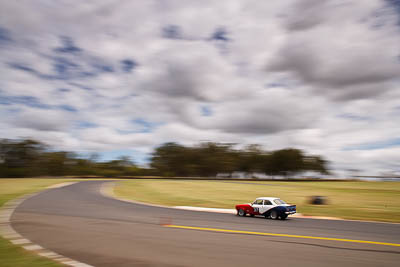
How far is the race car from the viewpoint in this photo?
50.0 feet

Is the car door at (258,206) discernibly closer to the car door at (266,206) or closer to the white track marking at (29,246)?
the car door at (266,206)

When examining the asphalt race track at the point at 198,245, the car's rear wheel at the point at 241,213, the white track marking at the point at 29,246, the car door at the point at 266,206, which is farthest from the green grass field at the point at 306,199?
the white track marking at the point at 29,246

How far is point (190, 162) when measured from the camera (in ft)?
375

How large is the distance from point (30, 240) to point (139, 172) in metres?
129

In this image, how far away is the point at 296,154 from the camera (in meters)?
105

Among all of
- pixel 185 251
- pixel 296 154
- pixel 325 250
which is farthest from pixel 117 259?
pixel 296 154

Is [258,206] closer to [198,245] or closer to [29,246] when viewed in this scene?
[198,245]

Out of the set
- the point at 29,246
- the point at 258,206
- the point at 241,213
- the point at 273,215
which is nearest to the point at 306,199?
the point at 258,206

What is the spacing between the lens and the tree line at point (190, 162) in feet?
351

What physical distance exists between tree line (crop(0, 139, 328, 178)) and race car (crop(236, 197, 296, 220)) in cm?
9299

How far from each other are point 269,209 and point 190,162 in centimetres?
9914

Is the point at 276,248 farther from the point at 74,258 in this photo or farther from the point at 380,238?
the point at 74,258

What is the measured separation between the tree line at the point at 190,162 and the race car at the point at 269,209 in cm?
9299

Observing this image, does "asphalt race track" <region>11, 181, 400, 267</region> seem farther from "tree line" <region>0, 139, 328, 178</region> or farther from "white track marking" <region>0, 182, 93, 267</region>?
"tree line" <region>0, 139, 328, 178</region>
